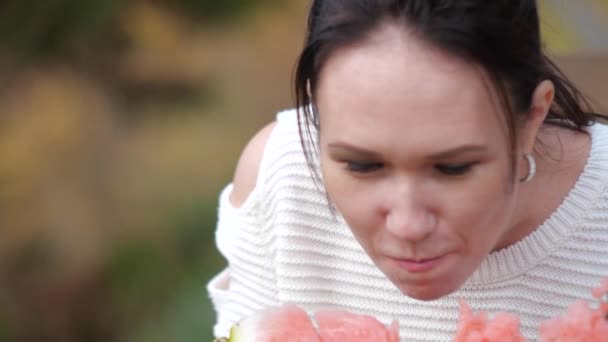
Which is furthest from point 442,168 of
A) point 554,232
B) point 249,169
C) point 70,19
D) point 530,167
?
point 70,19

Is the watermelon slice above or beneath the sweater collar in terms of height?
above

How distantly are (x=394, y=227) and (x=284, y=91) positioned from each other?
1972 mm

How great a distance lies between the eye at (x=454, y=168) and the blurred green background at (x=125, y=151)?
1749mm

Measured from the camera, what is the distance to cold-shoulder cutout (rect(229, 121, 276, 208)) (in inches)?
63.1

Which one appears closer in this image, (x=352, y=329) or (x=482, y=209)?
(x=352, y=329)

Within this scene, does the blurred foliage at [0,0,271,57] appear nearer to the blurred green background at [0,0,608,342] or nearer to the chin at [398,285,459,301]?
the blurred green background at [0,0,608,342]

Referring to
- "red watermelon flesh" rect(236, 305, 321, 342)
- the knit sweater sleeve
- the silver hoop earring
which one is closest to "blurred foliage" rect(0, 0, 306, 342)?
the knit sweater sleeve

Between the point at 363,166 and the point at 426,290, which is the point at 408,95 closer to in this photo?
the point at 363,166

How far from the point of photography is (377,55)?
1.09 metres

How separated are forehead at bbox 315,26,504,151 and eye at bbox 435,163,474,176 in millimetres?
26

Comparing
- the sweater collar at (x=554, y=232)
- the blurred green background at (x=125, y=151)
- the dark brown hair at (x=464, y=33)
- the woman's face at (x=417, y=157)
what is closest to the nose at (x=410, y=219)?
the woman's face at (x=417, y=157)

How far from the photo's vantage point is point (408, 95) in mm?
1046

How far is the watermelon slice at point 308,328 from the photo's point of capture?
2.62ft

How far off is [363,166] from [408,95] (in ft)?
0.29
